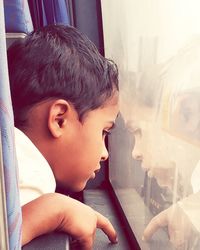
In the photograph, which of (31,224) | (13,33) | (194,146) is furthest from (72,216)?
(13,33)

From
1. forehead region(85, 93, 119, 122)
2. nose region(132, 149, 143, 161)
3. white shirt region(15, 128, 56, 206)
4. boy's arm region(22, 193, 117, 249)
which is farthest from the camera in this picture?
nose region(132, 149, 143, 161)

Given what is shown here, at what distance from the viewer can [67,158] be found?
100 centimetres

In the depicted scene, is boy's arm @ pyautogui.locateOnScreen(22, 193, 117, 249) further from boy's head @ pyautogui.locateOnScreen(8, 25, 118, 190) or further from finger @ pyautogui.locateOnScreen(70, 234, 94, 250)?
boy's head @ pyautogui.locateOnScreen(8, 25, 118, 190)

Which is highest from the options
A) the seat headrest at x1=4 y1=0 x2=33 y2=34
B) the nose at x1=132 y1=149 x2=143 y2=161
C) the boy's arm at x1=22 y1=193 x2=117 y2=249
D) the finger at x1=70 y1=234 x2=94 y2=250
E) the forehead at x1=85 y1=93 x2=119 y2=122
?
the seat headrest at x1=4 y1=0 x2=33 y2=34

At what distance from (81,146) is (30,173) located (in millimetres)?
232

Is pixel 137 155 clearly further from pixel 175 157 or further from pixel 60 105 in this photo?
pixel 60 105

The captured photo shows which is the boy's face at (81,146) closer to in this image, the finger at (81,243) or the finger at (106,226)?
the finger at (106,226)

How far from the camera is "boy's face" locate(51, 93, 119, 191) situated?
3.17 feet

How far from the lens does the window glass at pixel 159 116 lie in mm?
879

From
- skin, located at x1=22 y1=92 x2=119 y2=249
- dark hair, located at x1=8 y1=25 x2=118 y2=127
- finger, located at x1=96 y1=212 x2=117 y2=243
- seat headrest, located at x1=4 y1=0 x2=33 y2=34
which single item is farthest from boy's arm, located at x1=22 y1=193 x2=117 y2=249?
seat headrest, located at x1=4 y1=0 x2=33 y2=34

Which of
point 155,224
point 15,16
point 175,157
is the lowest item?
point 155,224

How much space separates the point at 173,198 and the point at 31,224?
45cm

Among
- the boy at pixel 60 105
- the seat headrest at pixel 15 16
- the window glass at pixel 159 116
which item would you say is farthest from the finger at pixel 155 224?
the seat headrest at pixel 15 16

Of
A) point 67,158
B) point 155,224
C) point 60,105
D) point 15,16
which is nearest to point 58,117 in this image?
point 60,105
